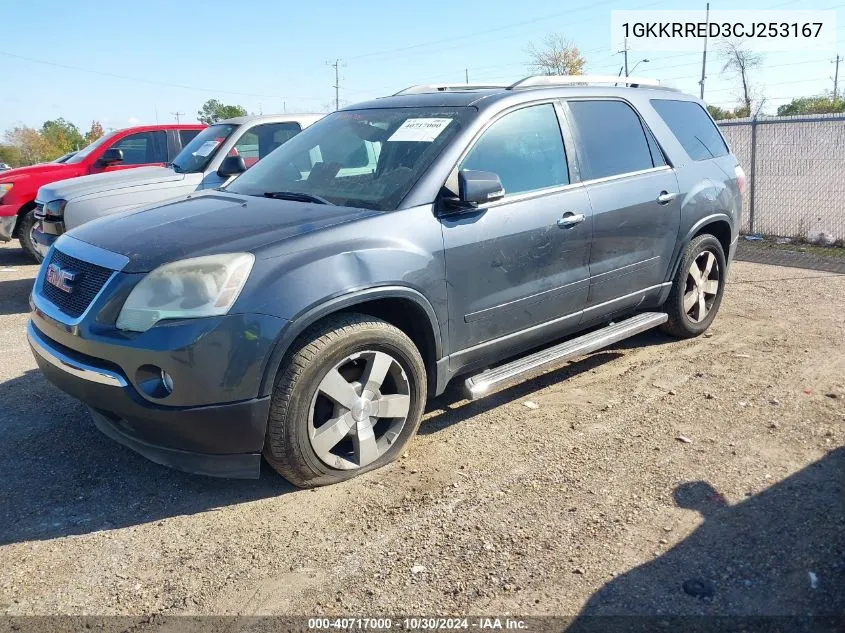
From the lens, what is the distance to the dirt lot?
2787mm

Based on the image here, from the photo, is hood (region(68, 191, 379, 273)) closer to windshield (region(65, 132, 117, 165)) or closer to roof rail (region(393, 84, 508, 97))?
roof rail (region(393, 84, 508, 97))

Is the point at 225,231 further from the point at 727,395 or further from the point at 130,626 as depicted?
the point at 727,395

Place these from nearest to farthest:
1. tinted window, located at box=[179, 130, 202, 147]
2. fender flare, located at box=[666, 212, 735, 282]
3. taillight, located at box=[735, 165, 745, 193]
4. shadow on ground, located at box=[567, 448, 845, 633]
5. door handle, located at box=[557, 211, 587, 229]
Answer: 1. shadow on ground, located at box=[567, 448, 845, 633]
2. door handle, located at box=[557, 211, 587, 229]
3. fender flare, located at box=[666, 212, 735, 282]
4. taillight, located at box=[735, 165, 745, 193]
5. tinted window, located at box=[179, 130, 202, 147]

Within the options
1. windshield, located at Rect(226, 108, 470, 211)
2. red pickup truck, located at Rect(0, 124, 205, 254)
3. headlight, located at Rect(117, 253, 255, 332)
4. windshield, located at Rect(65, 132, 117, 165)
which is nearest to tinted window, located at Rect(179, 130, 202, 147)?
red pickup truck, located at Rect(0, 124, 205, 254)

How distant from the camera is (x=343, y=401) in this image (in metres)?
3.49

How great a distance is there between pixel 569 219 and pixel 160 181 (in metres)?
5.06

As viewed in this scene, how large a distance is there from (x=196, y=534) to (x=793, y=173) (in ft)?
32.1

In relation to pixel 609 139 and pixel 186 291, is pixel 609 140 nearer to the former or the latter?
pixel 609 139

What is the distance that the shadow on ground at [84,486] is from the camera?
11.0 feet

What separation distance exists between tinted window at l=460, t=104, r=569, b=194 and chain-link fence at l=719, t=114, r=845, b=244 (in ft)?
23.0

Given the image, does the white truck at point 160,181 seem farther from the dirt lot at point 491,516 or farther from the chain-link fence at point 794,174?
the chain-link fence at point 794,174

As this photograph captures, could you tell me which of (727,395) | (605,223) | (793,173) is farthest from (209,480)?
(793,173)

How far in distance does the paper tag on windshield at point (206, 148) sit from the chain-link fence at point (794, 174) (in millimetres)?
7450

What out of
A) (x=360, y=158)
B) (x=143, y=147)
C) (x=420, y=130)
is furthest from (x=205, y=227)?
(x=143, y=147)
